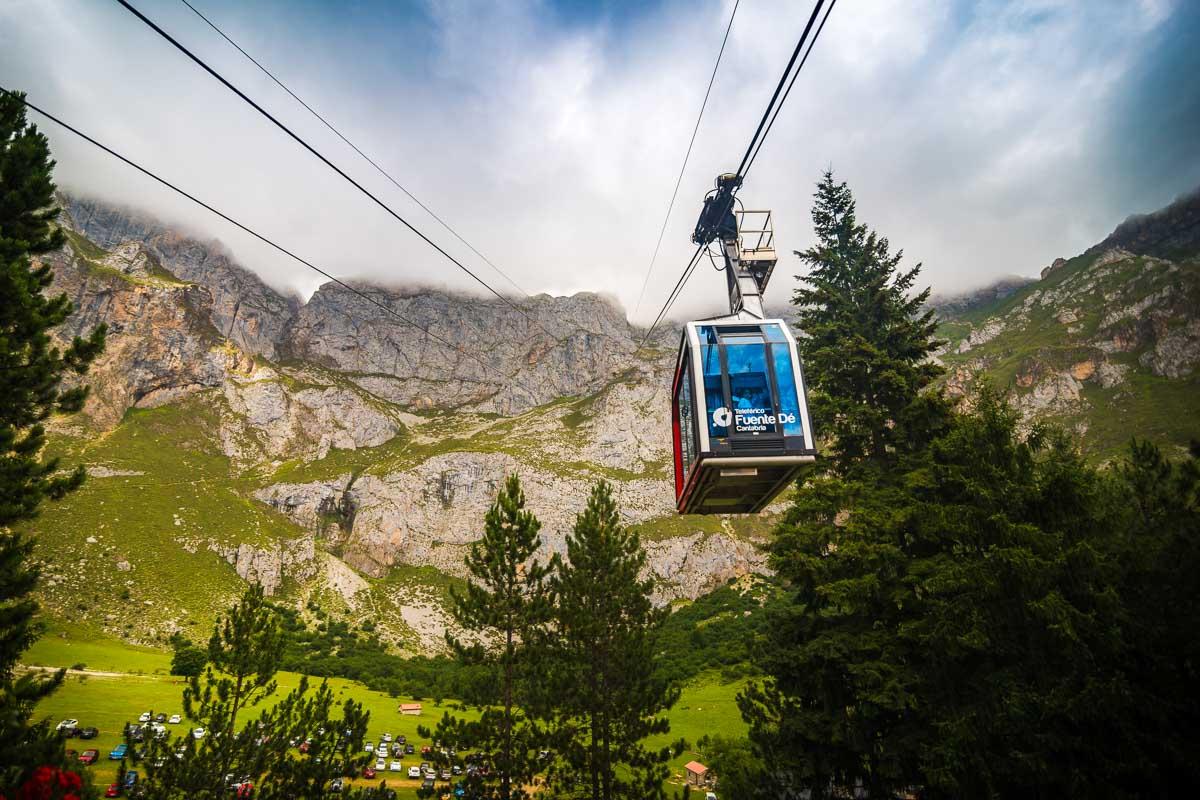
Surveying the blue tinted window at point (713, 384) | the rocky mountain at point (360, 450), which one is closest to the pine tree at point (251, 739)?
the blue tinted window at point (713, 384)

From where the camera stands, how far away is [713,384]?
992 centimetres

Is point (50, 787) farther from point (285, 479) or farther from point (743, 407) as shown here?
point (285, 479)

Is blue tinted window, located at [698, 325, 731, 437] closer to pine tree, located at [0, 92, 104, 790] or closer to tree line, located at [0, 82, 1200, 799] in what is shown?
tree line, located at [0, 82, 1200, 799]

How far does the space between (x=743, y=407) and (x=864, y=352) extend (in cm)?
940

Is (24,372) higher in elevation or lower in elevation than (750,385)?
higher

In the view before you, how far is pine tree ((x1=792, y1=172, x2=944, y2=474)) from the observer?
16.2 meters

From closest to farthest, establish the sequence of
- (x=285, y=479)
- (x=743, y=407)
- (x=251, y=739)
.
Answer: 1. (x=743, y=407)
2. (x=251, y=739)
3. (x=285, y=479)

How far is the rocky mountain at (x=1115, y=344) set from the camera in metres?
112

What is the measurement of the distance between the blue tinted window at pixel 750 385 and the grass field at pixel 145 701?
27.3 meters

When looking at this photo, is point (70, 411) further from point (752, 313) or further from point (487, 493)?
point (487, 493)

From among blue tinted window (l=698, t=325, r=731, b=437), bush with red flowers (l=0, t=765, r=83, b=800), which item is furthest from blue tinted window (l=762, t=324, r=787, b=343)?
bush with red flowers (l=0, t=765, r=83, b=800)

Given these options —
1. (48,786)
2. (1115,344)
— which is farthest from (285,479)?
(1115,344)

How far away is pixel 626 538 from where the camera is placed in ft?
85.3

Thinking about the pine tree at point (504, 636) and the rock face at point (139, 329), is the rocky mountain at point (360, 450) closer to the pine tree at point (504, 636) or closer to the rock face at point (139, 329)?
the rock face at point (139, 329)
